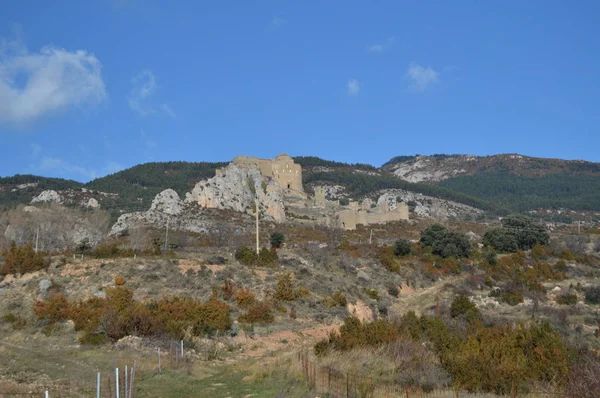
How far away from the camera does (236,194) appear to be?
83375 millimetres

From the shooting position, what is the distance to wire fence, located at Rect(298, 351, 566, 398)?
11328mm

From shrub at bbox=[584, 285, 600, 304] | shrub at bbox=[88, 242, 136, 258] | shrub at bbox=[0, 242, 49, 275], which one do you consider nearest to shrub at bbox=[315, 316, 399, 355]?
shrub at bbox=[584, 285, 600, 304]

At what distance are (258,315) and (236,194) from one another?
57.3 m

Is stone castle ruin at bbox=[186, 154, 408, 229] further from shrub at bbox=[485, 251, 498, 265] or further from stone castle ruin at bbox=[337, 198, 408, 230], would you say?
shrub at bbox=[485, 251, 498, 265]

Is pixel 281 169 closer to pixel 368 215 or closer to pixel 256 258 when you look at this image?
pixel 368 215

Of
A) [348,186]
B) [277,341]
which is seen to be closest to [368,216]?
[348,186]

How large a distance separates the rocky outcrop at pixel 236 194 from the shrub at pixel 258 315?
51874 mm

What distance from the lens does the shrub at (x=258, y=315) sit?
26.7 meters

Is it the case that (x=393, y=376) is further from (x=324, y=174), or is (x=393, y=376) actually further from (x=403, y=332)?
(x=324, y=174)

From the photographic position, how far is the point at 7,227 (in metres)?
56.4

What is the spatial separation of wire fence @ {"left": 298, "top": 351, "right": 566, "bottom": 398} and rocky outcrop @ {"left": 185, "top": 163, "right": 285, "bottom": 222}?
66.5 m

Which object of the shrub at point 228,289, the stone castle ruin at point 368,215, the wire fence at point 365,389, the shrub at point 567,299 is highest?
the stone castle ruin at point 368,215

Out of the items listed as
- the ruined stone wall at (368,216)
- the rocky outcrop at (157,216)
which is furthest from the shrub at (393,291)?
the ruined stone wall at (368,216)

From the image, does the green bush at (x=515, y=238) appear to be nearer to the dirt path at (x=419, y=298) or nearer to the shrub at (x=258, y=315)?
the dirt path at (x=419, y=298)
